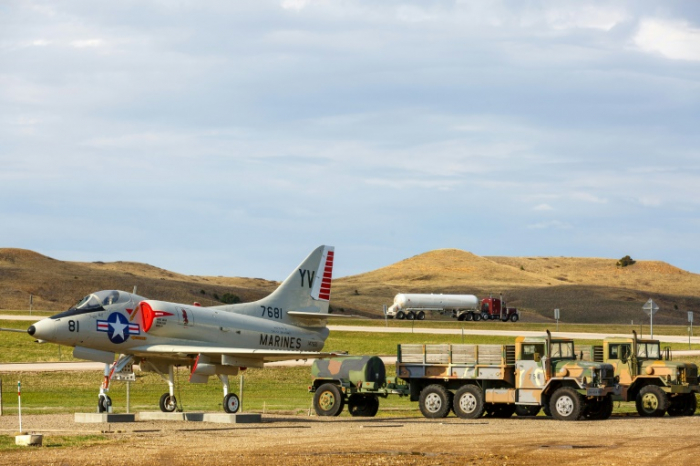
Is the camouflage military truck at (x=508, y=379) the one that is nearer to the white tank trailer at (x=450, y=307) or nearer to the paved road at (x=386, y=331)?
the paved road at (x=386, y=331)

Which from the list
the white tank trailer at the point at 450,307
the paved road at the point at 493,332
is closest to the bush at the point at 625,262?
the white tank trailer at the point at 450,307

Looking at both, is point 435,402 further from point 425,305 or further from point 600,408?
point 425,305

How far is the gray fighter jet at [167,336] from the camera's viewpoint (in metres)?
26.4

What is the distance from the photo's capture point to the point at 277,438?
20906mm

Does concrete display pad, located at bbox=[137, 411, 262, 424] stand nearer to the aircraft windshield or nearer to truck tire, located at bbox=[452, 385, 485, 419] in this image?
the aircraft windshield

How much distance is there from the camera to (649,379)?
28.3 metres

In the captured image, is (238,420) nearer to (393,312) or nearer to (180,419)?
(180,419)

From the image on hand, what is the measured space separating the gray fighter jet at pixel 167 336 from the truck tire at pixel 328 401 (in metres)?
0.98

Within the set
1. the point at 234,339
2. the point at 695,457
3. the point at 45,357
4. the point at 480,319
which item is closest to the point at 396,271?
the point at 480,319

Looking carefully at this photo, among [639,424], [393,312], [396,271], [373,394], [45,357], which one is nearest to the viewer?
[639,424]

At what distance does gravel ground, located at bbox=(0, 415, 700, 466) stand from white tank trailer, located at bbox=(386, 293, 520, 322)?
211 ft

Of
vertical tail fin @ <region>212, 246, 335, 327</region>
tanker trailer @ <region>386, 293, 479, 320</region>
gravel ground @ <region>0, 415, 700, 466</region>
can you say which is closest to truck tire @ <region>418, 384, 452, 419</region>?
gravel ground @ <region>0, 415, 700, 466</region>

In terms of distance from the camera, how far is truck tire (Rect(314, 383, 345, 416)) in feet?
91.4

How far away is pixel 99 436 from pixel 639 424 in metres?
12.6
